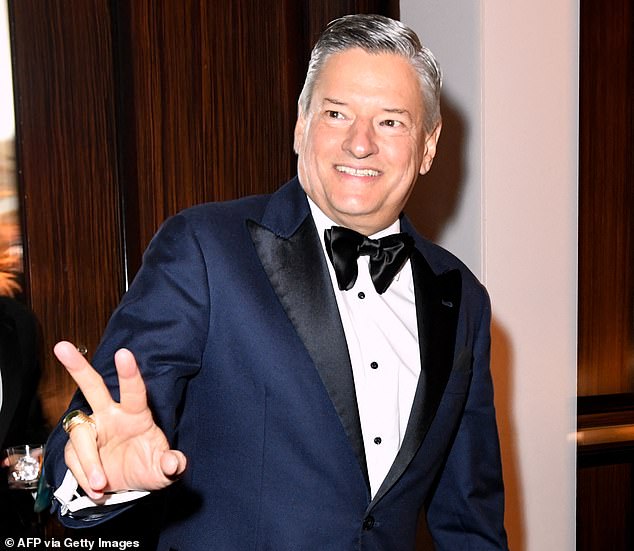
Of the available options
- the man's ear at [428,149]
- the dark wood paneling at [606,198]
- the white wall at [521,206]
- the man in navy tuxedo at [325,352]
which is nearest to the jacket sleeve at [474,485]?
the man in navy tuxedo at [325,352]

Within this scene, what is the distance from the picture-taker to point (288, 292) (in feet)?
5.45

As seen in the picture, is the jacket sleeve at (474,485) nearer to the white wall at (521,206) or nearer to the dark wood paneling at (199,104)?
the white wall at (521,206)

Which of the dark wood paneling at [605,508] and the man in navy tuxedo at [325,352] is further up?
the man in navy tuxedo at [325,352]

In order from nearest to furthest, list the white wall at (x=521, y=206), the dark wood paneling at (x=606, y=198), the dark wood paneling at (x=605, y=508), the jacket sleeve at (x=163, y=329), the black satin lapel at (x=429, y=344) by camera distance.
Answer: the jacket sleeve at (x=163, y=329) < the black satin lapel at (x=429, y=344) < the white wall at (x=521, y=206) < the dark wood paneling at (x=606, y=198) < the dark wood paneling at (x=605, y=508)

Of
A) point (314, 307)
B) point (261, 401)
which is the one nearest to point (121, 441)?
point (261, 401)

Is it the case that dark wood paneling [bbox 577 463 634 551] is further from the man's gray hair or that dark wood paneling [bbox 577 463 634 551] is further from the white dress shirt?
the man's gray hair

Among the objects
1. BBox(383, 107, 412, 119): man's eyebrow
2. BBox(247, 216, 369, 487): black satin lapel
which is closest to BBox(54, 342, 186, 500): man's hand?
BBox(247, 216, 369, 487): black satin lapel

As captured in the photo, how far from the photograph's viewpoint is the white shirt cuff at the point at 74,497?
1288 millimetres

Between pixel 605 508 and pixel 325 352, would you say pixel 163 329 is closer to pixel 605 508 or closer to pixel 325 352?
pixel 325 352

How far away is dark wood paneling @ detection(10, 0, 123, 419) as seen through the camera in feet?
7.79

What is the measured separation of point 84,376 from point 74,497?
0.24 metres

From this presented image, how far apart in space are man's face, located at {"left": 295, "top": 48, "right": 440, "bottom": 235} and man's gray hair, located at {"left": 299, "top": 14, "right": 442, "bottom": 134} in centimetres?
2

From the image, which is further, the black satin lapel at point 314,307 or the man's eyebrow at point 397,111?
the man's eyebrow at point 397,111

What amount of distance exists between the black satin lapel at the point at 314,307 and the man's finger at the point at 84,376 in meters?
0.50
